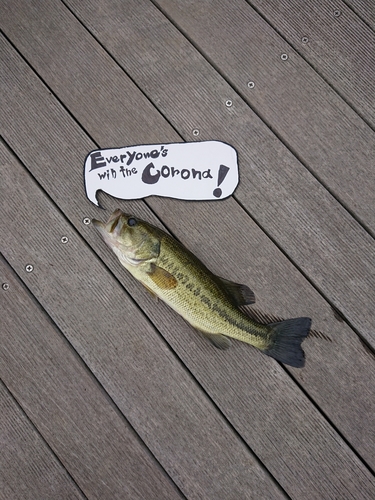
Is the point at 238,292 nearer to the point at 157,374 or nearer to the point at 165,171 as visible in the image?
the point at 157,374

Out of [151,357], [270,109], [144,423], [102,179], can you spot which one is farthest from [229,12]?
[144,423]

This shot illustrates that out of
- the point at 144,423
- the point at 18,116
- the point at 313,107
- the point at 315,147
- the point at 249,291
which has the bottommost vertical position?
the point at 144,423

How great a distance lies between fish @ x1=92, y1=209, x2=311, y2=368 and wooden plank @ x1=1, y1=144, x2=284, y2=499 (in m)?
0.20

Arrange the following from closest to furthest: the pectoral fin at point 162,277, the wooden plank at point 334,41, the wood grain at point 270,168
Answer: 1. the pectoral fin at point 162,277
2. the wood grain at point 270,168
3. the wooden plank at point 334,41

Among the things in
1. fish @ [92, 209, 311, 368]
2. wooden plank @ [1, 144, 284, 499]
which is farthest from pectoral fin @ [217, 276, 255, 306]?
wooden plank @ [1, 144, 284, 499]

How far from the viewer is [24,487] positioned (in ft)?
7.20

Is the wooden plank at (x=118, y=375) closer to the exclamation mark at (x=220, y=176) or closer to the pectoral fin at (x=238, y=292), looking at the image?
the pectoral fin at (x=238, y=292)

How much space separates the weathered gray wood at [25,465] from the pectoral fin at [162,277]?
85 cm

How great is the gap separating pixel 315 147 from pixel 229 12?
0.79m

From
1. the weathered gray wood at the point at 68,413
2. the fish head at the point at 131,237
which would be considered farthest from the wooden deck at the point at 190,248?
the fish head at the point at 131,237

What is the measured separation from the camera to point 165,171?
7.72ft

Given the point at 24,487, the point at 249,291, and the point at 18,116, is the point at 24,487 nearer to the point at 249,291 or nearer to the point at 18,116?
the point at 249,291

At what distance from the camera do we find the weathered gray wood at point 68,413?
2188mm

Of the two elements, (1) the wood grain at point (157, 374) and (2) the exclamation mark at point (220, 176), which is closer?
(1) the wood grain at point (157, 374)
